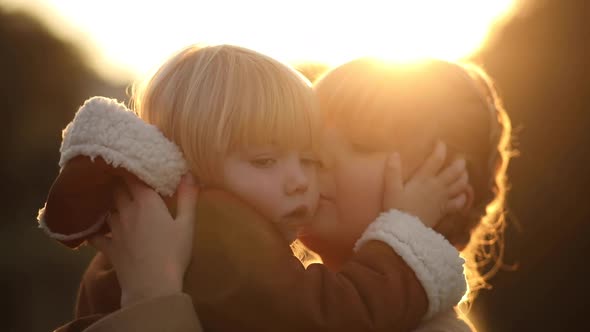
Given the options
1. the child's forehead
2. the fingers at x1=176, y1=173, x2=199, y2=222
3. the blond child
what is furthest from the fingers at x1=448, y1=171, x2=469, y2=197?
the fingers at x1=176, y1=173, x2=199, y2=222

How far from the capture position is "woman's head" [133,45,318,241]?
137 inches

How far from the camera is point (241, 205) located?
11.2 ft

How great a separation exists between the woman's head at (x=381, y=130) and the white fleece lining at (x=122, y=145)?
737 mm

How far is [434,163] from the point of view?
12.8 ft

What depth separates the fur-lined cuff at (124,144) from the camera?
3314 millimetres

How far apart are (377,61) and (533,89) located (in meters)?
9.81

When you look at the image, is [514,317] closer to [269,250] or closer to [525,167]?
[525,167]

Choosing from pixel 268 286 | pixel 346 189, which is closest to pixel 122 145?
pixel 268 286

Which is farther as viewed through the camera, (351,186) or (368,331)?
(351,186)

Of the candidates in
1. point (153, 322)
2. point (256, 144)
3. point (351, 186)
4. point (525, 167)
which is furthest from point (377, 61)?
point (525, 167)

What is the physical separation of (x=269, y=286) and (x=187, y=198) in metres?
0.47

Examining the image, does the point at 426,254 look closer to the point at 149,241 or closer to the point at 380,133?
the point at 380,133

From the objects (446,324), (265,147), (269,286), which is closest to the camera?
(269,286)

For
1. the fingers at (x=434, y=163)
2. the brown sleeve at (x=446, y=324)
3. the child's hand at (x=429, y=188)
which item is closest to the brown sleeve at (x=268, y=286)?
the brown sleeve at (x=446, y=324)
